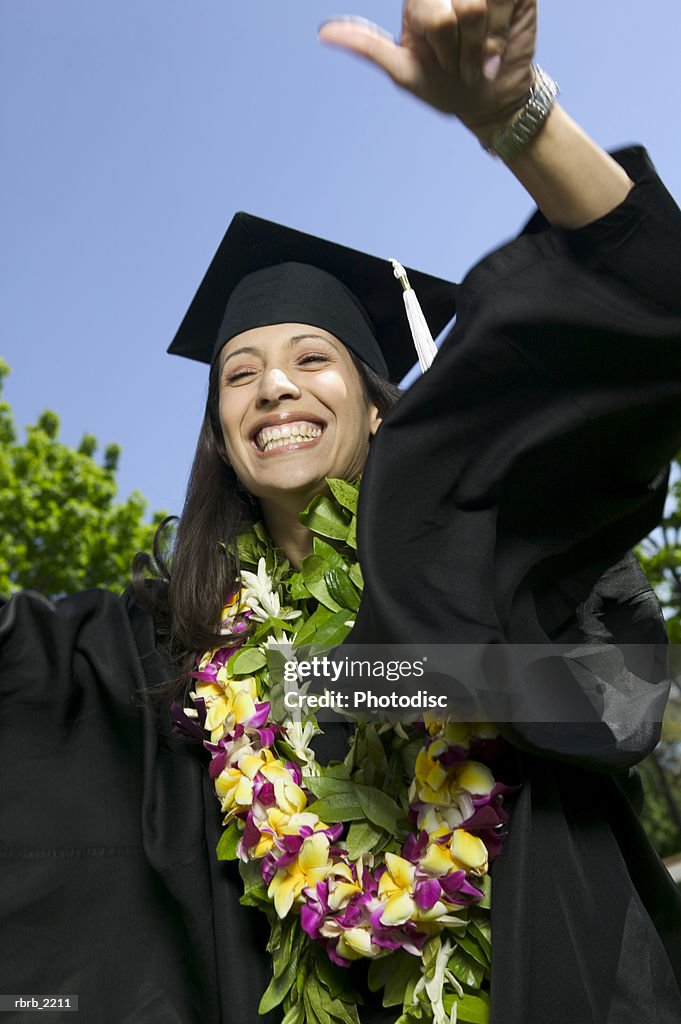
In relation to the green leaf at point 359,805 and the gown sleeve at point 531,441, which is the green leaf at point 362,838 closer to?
the green leaf at point 359,805

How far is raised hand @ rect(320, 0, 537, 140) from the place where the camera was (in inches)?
57.2

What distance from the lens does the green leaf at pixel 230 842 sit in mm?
2285

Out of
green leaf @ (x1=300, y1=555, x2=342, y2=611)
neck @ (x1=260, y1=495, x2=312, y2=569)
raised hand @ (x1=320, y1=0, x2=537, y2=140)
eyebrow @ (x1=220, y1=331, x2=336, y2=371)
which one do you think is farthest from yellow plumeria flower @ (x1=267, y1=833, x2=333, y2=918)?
raised hand @ (x1=320, y1=0, x2=537, y2=140)

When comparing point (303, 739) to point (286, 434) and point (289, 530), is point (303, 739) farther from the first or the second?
point (286, 434)

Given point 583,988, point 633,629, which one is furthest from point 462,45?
point 583,988

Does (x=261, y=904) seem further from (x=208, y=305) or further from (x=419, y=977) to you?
(x=208, y=305)

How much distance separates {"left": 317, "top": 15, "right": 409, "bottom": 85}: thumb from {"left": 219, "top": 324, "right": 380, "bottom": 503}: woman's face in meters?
1.22

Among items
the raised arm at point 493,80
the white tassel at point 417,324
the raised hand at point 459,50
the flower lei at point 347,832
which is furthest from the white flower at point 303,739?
the raised hand at point 459,50

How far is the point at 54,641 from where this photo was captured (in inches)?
103

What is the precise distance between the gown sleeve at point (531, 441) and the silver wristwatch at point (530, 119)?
18cm

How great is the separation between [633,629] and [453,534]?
64cm

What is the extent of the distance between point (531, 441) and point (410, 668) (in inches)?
18.5

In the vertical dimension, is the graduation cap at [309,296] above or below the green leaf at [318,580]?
above

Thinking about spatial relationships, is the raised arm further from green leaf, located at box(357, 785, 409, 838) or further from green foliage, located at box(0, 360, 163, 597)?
green foliage, located at box(0, 360, 163, 597)
